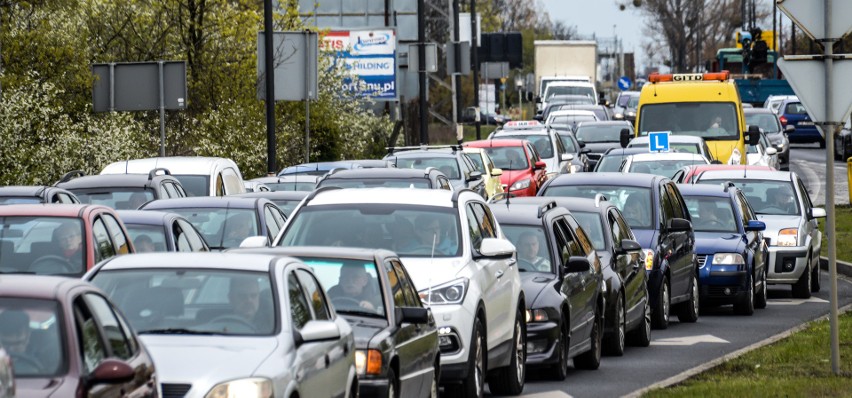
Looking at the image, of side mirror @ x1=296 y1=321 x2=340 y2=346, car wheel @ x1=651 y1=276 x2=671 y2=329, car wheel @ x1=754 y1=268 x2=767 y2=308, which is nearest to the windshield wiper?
side mirror @ x1=296 y1=321 x2=340 y2=346

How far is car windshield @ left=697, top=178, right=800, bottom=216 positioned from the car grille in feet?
55.8

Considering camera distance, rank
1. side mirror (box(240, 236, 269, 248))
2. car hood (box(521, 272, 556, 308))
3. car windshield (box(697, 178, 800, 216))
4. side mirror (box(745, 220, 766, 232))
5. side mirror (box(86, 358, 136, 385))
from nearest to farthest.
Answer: side mirror (box(86, 358, 136, 385)), side mirror (box(240, 236, 269, 248)), car hood (box(521, 272, 556, 308)), side mirror (box(745, 220, 766, 232)), car windshield (box(697, 178, 800, 216))

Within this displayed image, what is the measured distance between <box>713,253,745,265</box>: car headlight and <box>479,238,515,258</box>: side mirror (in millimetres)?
8596

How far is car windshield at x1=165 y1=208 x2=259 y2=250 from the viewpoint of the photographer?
57.8 ft

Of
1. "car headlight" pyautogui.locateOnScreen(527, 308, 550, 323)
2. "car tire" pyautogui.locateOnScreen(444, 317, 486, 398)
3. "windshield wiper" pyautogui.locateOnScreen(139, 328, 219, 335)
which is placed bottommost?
"car tire" pyautogui.locateOnScreen(444, 317, 486, 398)

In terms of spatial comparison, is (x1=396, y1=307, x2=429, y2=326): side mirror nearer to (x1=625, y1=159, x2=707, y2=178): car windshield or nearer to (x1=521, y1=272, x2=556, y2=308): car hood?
(x1=521, y1=272, x2=556, y2=308): car hood

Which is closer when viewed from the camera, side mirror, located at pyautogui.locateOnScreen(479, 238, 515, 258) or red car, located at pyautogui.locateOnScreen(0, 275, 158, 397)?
red car, located at pyautogui.locateOnScreen(0, 275, 158, 397)

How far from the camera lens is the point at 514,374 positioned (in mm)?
13578

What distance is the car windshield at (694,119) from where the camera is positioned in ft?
122

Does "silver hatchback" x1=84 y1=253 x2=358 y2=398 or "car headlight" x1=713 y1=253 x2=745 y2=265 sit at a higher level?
"silver hatchback" x1=84 y1=253 x2=358 y2=398

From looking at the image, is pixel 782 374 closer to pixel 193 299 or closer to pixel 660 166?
pixel 193 299

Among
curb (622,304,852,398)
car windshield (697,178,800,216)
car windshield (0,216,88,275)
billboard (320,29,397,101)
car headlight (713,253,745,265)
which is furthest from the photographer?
billboard (320,29,397,101)

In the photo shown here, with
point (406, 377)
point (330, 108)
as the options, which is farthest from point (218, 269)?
point (330, 108)

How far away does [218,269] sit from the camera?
970 centimetres
